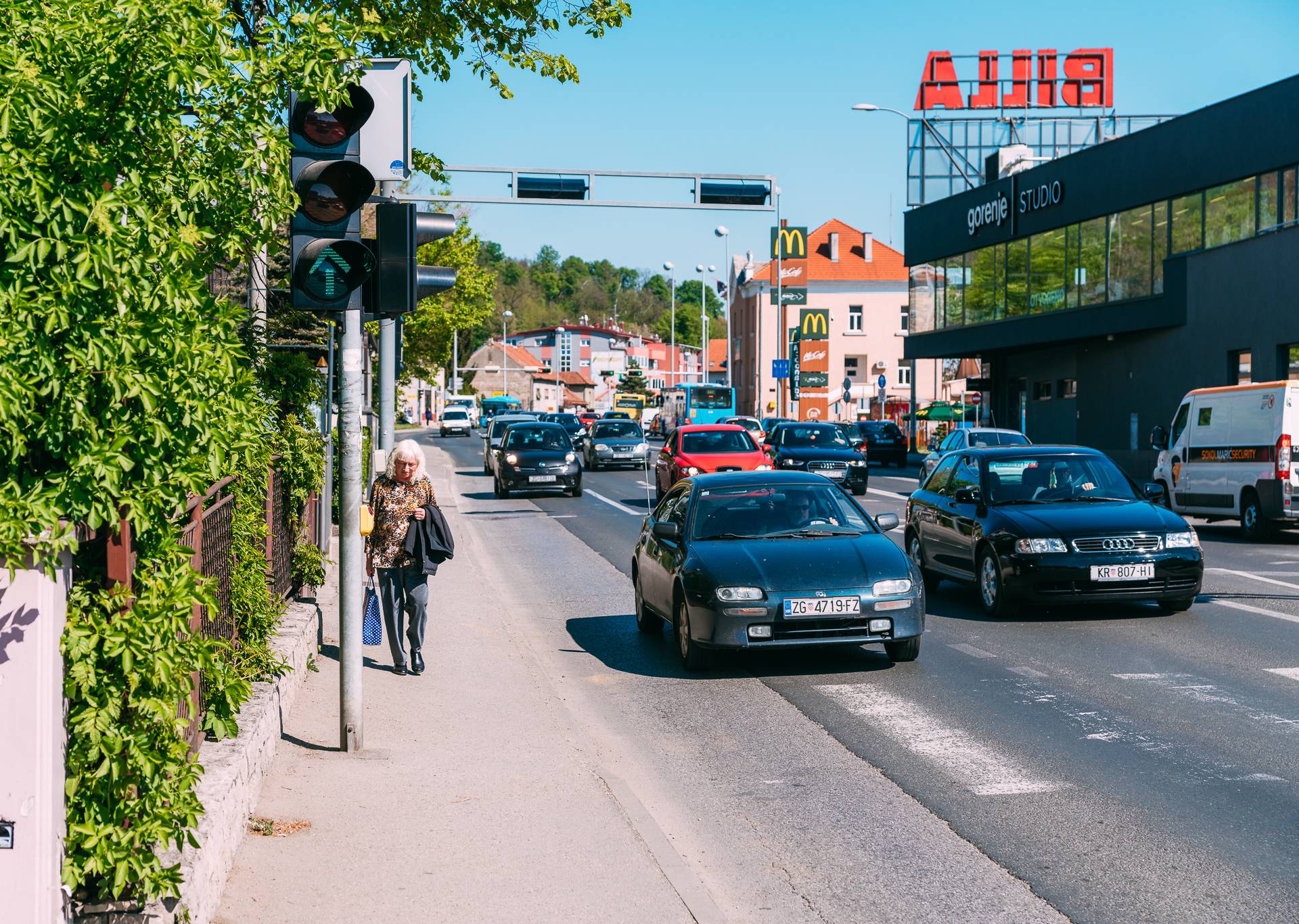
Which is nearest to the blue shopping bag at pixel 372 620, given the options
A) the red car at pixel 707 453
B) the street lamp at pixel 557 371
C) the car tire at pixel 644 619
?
the car tire at pixel 644 619

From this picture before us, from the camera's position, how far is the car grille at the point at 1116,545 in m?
12.6

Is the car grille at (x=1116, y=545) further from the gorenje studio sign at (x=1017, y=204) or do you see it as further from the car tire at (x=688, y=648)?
the gorenje studio sign at (x=1017, y=204)

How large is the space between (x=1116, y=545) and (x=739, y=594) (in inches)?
165

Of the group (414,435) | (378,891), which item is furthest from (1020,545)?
(414,435)

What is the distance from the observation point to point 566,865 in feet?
19.2

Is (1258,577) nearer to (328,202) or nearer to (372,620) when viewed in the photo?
(372,620)

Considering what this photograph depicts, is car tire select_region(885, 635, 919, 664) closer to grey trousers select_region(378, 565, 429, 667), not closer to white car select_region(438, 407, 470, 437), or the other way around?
grey trousers select_region(378, 565, 429, 667)

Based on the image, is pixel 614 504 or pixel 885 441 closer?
pixel 614 504

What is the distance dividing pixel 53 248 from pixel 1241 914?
457 cm

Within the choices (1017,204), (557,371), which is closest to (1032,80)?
(1017,204)

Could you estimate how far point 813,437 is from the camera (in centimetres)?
3412

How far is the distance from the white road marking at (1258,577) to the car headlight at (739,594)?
7.73m

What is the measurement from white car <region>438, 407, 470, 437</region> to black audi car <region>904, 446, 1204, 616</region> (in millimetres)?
75743

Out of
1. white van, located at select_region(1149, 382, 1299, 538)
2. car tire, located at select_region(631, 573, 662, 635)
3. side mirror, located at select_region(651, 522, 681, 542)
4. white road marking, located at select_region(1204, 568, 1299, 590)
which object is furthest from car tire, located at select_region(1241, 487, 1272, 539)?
side mirror, located at select_region(651, 522, 681, 542)
